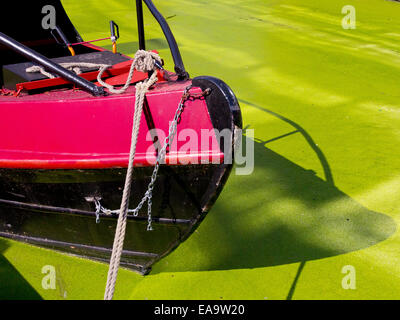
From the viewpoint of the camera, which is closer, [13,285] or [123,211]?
[123,211]

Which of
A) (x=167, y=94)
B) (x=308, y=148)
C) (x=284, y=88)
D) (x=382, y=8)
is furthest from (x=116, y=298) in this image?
(x=382, y=8)

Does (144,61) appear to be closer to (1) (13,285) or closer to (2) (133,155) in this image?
(2) (133,155)

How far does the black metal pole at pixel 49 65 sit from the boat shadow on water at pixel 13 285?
139 cm

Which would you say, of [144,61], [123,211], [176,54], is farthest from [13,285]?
[176,54]

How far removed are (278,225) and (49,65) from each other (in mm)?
2076

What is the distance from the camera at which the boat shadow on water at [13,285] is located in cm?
279

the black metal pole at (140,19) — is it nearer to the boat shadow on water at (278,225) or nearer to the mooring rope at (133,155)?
the mooring rope at (133,155)

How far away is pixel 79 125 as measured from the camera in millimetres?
2463

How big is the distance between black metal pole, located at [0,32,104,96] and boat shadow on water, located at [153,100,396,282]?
1360 millimetres

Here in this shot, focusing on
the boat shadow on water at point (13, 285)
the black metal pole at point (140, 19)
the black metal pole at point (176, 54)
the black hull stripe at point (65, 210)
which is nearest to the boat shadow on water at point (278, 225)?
the black hull stripe at point (65, 210)

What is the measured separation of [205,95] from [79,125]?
2.44 ft

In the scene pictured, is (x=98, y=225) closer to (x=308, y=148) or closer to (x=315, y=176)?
(x=315, y=176)

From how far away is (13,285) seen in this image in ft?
9.43

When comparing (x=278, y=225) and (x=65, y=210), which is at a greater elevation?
(x=65, y=210)
